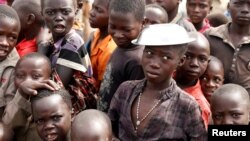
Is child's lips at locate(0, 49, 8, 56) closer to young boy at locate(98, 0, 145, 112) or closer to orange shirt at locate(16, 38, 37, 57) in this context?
orange shirt at locate(16, 38, 37, 57)

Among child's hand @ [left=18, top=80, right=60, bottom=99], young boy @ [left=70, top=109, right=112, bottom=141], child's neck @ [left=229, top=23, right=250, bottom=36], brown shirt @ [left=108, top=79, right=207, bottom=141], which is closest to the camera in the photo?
young boy @ [left=70, top=109, right=112, bottom=141]

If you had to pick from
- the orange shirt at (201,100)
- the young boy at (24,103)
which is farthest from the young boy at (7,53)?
the orange shirt at (201,100)

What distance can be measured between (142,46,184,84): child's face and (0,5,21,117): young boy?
110cm

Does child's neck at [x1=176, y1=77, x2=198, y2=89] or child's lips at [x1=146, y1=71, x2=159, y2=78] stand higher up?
child's lips at [x1=146, y1=71, x2=159, y2=78]

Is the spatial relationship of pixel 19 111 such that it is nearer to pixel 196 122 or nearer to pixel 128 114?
pixel 128 114

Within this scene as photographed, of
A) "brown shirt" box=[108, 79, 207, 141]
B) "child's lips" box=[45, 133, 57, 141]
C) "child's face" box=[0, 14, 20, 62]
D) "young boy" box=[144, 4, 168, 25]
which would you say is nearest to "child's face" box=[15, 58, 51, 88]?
"child's face" box=[0, 14, 20, 62]

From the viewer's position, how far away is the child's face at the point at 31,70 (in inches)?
136

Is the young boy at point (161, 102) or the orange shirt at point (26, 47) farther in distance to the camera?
the orange shirt at point (26, 47)

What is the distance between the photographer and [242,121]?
320 centimetres

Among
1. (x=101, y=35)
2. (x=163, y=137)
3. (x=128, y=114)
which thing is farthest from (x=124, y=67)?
(x=101, y=35)

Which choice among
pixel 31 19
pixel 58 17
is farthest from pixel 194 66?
pixel 31 19

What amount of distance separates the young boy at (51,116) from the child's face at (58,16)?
0.72 metres

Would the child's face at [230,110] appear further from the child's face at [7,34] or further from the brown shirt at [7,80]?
the child's face at [7,34]

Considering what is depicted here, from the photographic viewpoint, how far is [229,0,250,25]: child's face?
13.4ft
